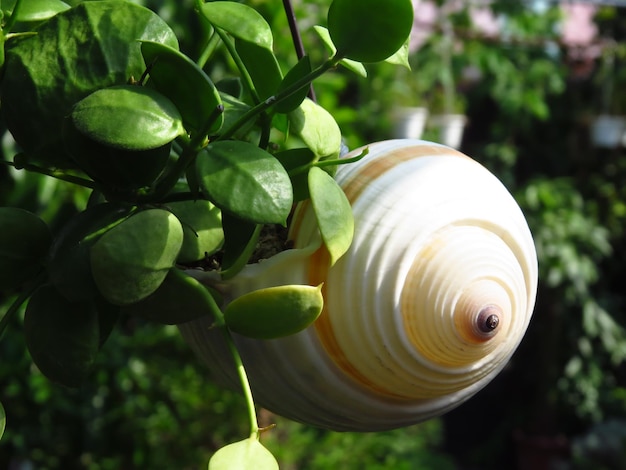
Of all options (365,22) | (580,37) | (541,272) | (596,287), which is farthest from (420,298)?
(580,37)

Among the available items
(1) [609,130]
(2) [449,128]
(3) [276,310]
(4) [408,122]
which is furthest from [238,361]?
(1) [609,130]

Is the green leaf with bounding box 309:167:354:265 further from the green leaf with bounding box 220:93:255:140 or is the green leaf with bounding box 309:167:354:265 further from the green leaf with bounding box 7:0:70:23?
the green leaf with bounding box 7:0:70:23

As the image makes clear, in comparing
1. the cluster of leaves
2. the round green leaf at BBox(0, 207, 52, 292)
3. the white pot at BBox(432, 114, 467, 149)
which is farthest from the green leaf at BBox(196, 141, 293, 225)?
the white pot at BBox(432, 114, 467, 149)

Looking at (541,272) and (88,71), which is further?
(541,272)

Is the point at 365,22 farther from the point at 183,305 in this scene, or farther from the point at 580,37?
the point at 580,37

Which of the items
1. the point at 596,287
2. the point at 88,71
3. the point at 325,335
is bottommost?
the point at 596,287

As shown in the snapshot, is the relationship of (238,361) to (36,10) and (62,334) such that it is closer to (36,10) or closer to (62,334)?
(62,334)
